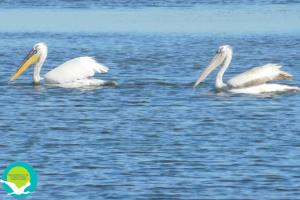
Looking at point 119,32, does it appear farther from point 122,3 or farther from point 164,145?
point 164,145

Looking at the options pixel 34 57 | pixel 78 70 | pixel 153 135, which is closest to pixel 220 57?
pixel 78 70

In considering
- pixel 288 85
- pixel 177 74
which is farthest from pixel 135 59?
pixel 288 85

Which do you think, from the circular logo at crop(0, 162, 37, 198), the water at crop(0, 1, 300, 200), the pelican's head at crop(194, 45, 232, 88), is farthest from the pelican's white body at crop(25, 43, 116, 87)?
the circular logo at crop(0, 162, 37, 198)

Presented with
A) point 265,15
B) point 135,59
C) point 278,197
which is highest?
point 265,15

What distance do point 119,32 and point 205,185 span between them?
1794 cm

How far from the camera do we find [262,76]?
16234mm

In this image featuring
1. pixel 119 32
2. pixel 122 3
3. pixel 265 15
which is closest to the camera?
pixel 119 32

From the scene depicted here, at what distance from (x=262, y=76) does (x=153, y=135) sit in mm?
3775

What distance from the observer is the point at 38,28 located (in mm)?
29328

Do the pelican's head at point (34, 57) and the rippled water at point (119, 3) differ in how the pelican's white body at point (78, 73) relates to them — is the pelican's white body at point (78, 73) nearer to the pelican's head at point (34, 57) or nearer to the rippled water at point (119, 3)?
the pelican's head at point (34, 57)

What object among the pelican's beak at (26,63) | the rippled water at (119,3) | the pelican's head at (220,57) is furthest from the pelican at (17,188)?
the rippled water at (119,3)

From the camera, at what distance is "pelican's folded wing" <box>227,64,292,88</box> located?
16.2 m

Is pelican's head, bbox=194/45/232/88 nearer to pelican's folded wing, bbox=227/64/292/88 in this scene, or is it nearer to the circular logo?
pelican's folded wing, bbox=227/64/292/88

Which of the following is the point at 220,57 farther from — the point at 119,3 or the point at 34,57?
the point at 119,3
